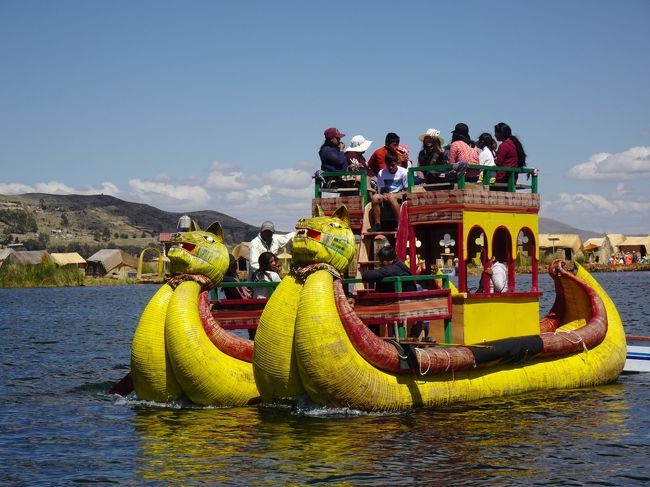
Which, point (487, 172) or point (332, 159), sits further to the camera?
point (332, 159)

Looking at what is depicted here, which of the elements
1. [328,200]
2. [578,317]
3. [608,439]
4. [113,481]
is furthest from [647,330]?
[113,481]

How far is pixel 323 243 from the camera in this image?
15.8m

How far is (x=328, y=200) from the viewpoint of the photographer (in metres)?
19.4

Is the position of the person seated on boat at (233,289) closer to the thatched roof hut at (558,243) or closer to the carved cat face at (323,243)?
the carved cat face at (323,243)

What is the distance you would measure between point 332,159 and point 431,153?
6.21 feet

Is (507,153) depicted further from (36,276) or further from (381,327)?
(36,276)

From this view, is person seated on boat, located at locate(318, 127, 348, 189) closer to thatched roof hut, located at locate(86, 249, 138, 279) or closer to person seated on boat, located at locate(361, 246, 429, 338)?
person seated on boat, located at locate(361, 246, 429, 338)

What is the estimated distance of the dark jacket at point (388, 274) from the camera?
16.8 m

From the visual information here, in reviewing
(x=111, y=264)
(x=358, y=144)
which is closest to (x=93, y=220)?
(x=111, y=264)

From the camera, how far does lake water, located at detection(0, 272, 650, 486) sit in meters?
12.7

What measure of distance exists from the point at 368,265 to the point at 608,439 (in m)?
5.37

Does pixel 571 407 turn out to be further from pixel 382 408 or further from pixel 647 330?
pixel 647 330

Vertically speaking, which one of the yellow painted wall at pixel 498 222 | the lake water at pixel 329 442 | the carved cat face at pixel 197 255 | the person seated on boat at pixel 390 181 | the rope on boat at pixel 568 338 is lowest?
the lake water at pixel 329 442

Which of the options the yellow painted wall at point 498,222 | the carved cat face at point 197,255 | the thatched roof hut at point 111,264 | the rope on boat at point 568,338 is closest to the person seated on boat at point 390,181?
the yellow painted wall at point 498,222
